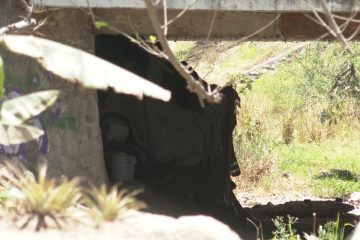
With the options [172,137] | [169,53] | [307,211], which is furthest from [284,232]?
[307,211]

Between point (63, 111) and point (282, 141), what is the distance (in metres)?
10.6

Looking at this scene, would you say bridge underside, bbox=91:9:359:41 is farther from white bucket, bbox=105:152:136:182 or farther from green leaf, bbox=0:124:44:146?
green leaf, bbox=0:124:44:146

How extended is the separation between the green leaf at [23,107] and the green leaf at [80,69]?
0.67 feet

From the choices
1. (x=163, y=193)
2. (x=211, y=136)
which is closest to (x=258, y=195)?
(x=211, y=136)

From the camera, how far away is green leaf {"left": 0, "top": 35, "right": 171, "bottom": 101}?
341 cm

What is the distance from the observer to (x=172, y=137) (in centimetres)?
1017

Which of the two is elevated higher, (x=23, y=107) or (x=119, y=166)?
(x=119, y=166)

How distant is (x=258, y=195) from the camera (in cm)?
1350

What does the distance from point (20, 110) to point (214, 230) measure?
4.05 feet

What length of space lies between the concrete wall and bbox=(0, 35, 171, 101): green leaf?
3128mm

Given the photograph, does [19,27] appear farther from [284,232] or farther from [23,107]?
[284,232]

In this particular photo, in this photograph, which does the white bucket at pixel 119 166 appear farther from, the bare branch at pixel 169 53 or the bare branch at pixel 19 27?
the bare branch at pixel 169 53

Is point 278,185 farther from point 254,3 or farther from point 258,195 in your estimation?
point 254,3

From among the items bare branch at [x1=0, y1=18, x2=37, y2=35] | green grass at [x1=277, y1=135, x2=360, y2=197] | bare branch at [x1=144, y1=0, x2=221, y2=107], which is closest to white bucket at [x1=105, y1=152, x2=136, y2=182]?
bare branch at [x1=0, y1=18, x2=37, y2=35]
